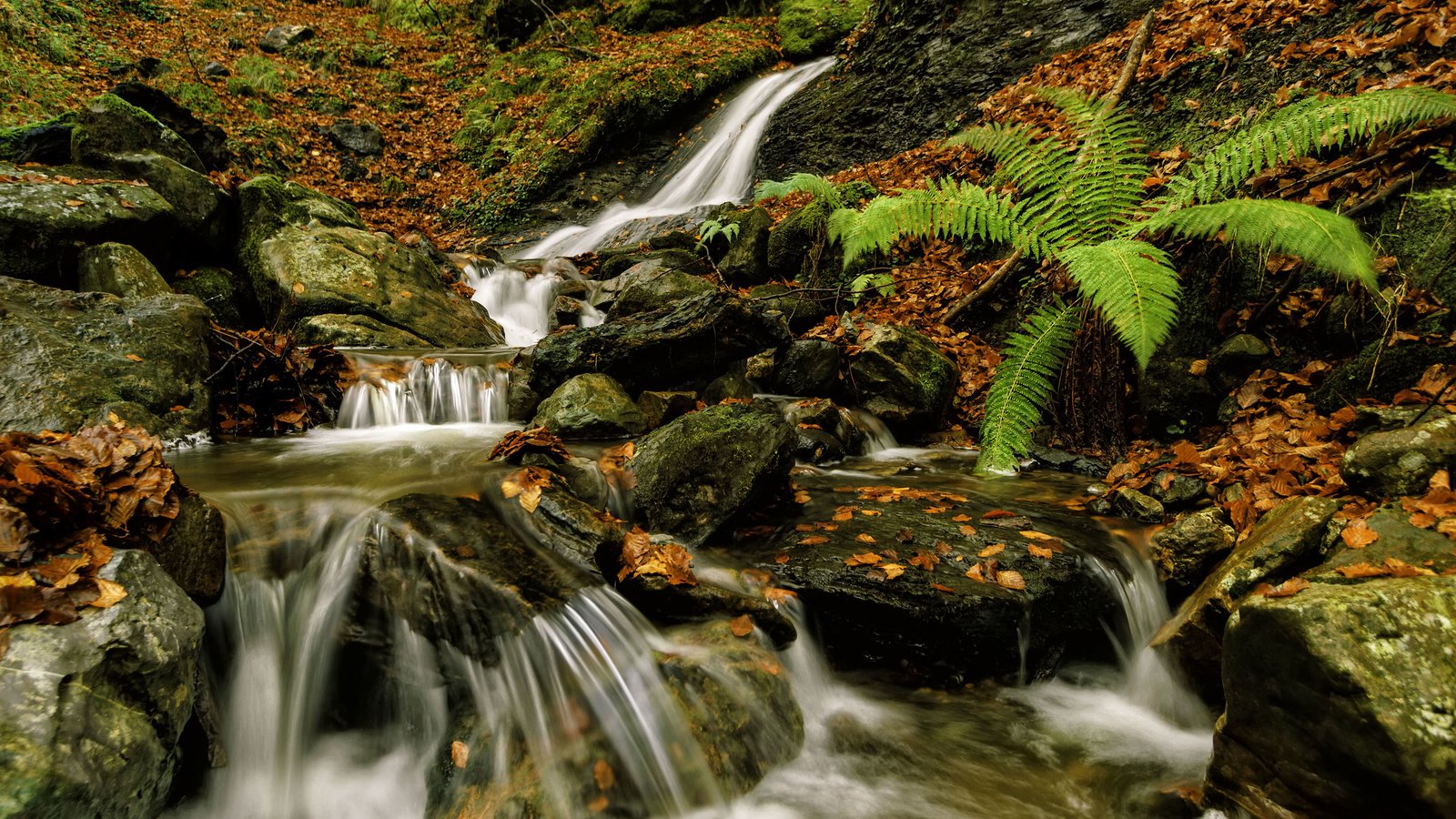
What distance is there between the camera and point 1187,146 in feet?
16.0

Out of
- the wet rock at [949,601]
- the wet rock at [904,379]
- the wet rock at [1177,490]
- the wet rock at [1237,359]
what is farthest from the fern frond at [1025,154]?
the wet rock at [949,601]

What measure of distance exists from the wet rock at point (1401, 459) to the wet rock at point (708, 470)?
8.41ft

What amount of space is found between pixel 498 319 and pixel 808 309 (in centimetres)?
470

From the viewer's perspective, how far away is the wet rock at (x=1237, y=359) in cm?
375

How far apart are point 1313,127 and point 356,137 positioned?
15801 mm

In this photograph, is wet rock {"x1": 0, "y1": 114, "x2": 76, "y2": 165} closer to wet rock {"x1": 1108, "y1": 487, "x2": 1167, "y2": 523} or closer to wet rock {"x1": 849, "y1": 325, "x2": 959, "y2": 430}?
wet rock {"x1": 849, "y1": 325, "x2": 959, "y2": 430}

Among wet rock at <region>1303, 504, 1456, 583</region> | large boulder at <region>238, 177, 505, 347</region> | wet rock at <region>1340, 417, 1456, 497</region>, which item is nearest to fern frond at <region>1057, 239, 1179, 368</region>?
wet rock at <region>1340, 417, 1456, 497</region>

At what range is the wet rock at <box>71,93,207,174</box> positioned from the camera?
643 centimetres

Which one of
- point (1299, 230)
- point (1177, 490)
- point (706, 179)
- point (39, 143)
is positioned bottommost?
point (1177, 490)

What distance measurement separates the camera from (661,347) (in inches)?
206

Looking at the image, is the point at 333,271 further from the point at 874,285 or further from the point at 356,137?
the point at 356,137

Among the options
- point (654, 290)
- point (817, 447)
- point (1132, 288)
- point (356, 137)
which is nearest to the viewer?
point (1132, 288)

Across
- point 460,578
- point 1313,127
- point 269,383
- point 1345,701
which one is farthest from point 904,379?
point 269,383

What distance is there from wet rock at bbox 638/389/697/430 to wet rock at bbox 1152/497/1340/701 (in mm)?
3550
